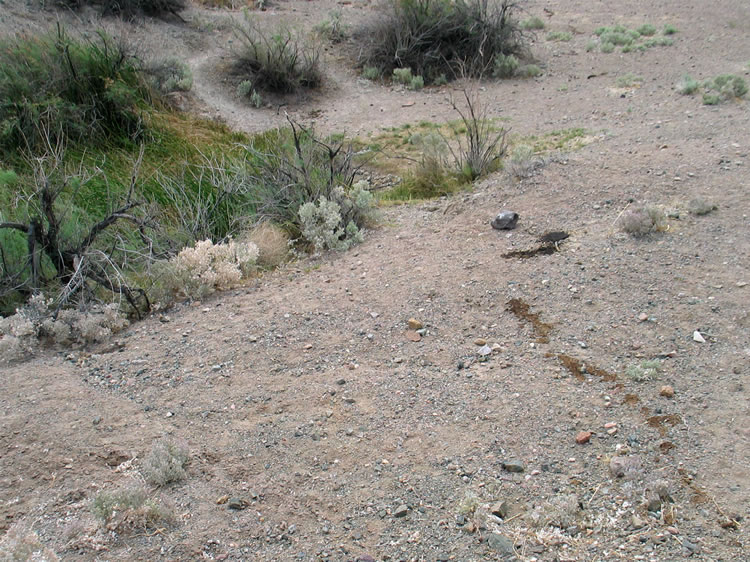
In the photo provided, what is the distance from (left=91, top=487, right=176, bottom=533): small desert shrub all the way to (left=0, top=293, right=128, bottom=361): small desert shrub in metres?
1.81

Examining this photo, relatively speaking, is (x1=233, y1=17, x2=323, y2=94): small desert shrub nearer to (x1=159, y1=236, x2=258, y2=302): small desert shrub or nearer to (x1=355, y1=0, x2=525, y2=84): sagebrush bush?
(x1=355, y1=0, x2=525, y2=84): sagebrush bush

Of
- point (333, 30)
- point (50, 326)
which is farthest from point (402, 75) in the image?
point (50, 326)

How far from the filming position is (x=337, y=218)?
6.01 m

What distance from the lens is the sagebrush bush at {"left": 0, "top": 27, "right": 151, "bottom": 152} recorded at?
Answer: 27.7 feet

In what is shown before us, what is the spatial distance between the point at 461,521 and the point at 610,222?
10.4ft

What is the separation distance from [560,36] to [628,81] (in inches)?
111

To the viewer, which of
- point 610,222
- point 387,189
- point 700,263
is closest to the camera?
point 700,263

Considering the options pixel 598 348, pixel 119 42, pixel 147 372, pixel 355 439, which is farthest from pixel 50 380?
pixel 119 42

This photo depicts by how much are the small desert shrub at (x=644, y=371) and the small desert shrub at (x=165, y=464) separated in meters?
2.32

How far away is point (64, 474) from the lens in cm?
342

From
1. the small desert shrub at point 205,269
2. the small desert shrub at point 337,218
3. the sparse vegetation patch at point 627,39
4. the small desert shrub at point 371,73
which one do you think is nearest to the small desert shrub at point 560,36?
the sparse vegetation patch at point 627,39

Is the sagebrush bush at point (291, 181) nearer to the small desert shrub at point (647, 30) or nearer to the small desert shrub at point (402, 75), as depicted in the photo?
the small desert shrub at point (402, 75)

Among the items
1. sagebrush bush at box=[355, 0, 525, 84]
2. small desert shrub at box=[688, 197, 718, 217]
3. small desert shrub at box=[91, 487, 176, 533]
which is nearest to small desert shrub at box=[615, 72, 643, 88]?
sagebrush bush at box=[355, 0, 525, 84]

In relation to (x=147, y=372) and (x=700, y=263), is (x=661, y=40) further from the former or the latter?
(x=147, y=372)
